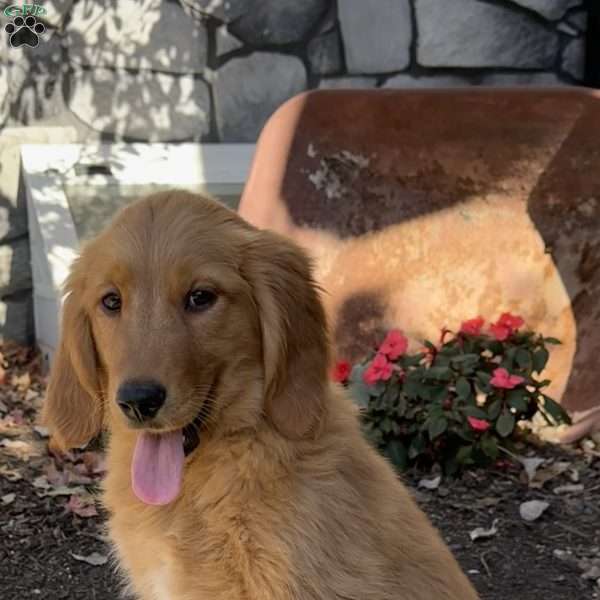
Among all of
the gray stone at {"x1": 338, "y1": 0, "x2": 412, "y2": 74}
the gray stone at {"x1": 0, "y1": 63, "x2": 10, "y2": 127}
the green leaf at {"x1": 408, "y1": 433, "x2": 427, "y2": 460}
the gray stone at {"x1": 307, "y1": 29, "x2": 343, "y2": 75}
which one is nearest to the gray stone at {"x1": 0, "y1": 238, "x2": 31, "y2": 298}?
the gray stone at {"x1": 0, "y1": 63, "x2": 10, "y2": 127}

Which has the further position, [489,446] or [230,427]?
[489,446]

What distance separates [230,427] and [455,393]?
214cm

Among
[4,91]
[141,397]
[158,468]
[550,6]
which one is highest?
[141,397]

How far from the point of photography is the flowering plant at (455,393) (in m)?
4.39

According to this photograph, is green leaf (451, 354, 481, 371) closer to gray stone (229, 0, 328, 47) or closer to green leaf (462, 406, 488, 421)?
green leaf (462, 406, 488, 421)

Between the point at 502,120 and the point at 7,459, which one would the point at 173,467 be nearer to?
the point at 7,459

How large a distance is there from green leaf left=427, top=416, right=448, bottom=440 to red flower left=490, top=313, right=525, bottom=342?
511 mm

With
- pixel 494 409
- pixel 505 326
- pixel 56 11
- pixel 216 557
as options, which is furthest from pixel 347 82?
pixel 216 557

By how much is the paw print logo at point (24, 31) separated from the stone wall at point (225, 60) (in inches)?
1.4

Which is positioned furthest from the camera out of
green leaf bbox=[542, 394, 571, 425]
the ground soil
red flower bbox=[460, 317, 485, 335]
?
red flower bbox=[460, 317, 485, 335]

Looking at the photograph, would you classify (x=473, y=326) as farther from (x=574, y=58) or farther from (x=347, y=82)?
(x=574, y=58)

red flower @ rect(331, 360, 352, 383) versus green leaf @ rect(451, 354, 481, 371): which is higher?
green leaf @ rect(451, 354, 481, 371)

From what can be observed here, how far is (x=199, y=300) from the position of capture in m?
2.39

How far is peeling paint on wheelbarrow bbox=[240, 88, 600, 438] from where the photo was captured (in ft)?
16.2
